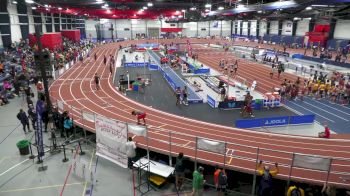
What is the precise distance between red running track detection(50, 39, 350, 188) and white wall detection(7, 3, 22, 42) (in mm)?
20455

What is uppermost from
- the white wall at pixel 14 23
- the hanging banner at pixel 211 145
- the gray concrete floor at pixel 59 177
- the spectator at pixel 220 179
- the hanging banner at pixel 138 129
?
the white wall at pixel 14 23

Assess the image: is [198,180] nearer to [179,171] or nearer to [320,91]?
[179,171]

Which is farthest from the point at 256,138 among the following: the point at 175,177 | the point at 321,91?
the point at 321,91

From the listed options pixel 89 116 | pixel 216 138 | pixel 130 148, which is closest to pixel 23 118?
pixel 89 116

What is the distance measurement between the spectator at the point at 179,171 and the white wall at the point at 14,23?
38795mm

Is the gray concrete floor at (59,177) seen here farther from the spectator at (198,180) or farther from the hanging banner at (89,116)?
the hanging banner at (89,116)

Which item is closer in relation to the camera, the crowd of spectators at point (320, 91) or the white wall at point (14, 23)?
the crowd of spectators at point (320, 91)

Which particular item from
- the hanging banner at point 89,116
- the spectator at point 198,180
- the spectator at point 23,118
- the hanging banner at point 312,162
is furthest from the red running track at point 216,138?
the spectator at point 23,118

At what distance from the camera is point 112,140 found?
11.2 metres

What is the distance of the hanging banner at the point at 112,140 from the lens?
10797 millimetres

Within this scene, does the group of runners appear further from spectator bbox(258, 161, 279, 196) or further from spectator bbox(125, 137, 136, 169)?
spectator bbox(258, 161, 279, 196)

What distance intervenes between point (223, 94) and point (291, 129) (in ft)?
20.9

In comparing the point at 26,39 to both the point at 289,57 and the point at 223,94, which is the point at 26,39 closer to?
the point at 223,94

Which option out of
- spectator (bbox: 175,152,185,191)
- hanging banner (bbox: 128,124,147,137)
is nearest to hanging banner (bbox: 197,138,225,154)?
spectator (bbox: 175,152,185,191)
